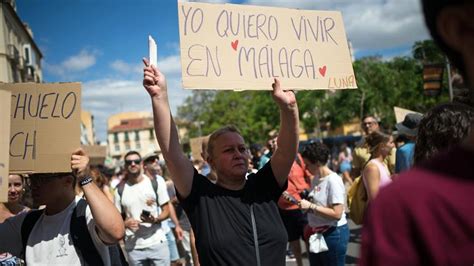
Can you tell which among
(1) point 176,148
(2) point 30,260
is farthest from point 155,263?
(1) point 176,148

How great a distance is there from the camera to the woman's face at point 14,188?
3.36m

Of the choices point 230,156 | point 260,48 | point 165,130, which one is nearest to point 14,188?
point 165,130

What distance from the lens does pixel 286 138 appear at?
8.93 feet

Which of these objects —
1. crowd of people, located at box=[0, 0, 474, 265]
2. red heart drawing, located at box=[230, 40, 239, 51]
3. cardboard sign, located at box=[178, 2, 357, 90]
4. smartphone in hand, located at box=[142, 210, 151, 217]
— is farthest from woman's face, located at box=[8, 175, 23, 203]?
smartphone in hand, located at box=[142, 210, 151, 217]

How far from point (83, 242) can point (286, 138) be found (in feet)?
4.20

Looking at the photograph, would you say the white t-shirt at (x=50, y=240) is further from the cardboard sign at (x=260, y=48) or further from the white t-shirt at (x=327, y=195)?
the white t-shirt at (x=327, y=195)

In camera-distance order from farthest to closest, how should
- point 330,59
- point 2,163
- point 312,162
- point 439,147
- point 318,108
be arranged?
point 318,108 → point 312,162 → point 330,59 → point 2,163 → point 439,147

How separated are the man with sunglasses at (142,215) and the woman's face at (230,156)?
2.66m

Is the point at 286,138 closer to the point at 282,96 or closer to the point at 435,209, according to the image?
the point at 282,96

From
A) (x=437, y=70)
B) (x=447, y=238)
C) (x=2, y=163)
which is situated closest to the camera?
(x=447, y=238)

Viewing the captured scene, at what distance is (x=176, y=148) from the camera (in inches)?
99.0

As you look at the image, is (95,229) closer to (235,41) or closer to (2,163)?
(2,163)

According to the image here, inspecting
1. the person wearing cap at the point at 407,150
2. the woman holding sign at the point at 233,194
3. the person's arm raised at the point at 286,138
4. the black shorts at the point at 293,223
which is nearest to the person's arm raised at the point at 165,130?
the woman holding sign at the point at 233,194

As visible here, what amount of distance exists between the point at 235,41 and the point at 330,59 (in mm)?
700
